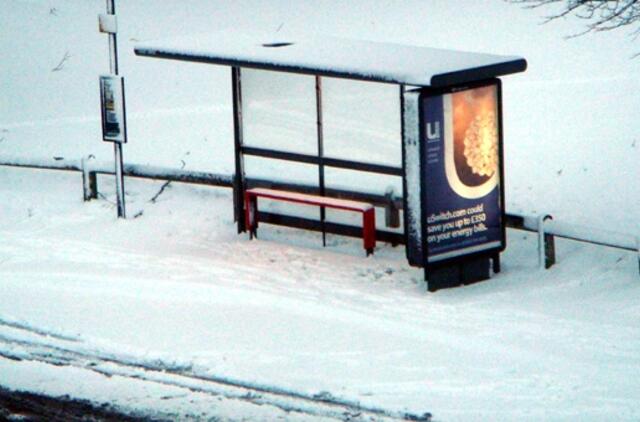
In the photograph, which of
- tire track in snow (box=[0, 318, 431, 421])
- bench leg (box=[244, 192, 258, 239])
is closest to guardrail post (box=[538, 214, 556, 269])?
bench leg (box=[244, 192, 258, 239])

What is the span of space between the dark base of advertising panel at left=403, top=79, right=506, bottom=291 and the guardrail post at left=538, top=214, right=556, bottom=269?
1.42 feet

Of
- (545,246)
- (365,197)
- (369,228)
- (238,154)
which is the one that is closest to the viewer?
(545,246)

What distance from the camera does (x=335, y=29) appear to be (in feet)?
89.6

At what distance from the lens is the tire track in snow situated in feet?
33.1

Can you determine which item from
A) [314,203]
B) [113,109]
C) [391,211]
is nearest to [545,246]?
[391,211]

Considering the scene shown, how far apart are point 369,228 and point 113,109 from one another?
12.0 feet

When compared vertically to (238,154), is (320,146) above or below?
above

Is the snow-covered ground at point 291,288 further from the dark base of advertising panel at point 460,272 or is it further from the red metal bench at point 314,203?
the red metal bench at point 314,203

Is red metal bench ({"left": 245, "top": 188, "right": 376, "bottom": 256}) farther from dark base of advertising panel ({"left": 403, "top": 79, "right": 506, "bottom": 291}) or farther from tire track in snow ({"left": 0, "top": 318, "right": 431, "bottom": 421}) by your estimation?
tire track in snow ({"left": 0, "top": 318, "right": 431, "bottom": 421})

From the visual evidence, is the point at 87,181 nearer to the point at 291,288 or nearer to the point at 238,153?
the point at 238,153

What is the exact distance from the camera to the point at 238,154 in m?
16.3

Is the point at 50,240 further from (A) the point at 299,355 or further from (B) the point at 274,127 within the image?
(A) the point at 299,355

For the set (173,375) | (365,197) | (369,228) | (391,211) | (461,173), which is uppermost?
(461,173)

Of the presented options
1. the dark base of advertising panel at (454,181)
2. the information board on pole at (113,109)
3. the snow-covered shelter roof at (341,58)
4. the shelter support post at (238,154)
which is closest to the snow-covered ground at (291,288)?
the shelter support post at (238,154)
